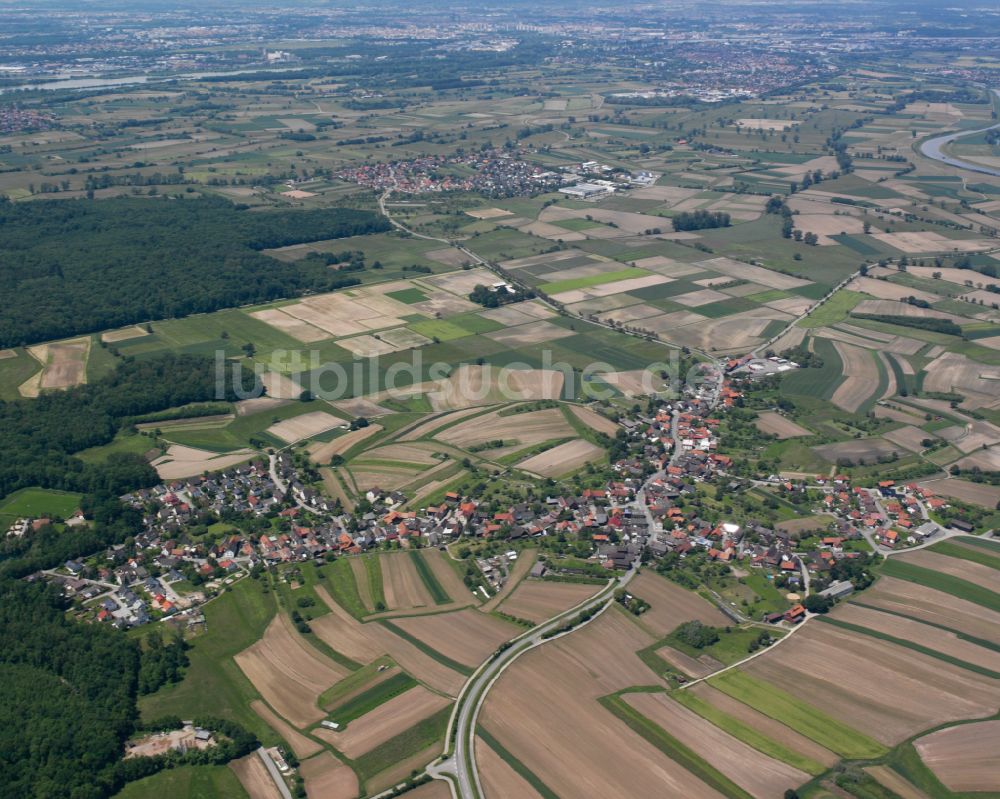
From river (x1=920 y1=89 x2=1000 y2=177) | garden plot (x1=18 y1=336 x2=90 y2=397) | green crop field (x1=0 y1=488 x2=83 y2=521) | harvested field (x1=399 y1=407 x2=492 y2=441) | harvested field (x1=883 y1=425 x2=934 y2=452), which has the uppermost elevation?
river (x1=920 y1=89 x2=1000 y2=177)

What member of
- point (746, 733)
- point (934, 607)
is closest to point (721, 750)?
point (746, 733)

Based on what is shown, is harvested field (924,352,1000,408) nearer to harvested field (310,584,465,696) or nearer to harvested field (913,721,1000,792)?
harvested field (913,721,1000,792)

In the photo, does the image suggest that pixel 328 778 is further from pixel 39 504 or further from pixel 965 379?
pixel 965 379

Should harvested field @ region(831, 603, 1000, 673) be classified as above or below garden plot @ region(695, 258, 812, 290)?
below

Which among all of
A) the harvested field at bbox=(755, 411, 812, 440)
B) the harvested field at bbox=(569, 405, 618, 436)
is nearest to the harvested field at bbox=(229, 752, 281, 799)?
the harvested field at bbox=(569, 405, 618, 436)

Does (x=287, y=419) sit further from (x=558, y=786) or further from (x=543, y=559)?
(x=558, y=786)

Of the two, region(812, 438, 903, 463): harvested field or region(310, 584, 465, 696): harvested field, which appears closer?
region(310, 584, 465, 696): harvested field

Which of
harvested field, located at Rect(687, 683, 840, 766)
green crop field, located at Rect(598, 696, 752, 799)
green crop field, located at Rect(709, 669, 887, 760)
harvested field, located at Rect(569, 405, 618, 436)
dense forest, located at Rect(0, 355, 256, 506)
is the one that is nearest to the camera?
green crop field, located at Rect(598, 696, 752, 799)

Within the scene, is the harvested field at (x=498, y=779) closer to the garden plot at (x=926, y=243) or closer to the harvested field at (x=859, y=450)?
the harvested field at (x=859, y=450)
